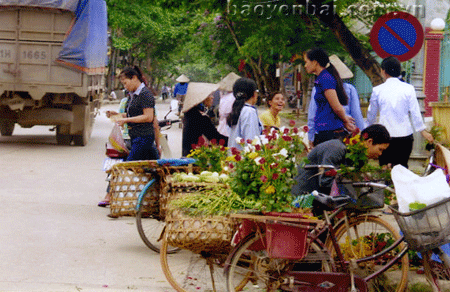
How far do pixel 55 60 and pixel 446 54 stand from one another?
779 cm

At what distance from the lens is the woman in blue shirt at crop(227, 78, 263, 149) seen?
8117 millimetres

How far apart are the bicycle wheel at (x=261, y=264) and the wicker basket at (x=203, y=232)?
240 mm

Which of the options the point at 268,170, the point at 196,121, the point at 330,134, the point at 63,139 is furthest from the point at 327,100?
the point at 63,139

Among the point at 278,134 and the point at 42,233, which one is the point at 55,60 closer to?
the point at 42,233

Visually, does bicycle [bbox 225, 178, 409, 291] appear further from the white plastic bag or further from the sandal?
the sandal

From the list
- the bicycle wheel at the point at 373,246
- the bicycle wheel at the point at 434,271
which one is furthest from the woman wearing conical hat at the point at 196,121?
the bicycle wheel at the point at 434,271

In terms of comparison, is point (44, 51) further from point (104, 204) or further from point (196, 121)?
point (196, 121)

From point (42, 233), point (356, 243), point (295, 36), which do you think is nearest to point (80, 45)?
point (295, 36)

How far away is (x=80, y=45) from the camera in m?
16.9

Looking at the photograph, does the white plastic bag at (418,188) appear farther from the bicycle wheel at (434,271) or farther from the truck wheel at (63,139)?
the truck wheel at (63,139)

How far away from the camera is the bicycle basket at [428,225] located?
15.5 ft

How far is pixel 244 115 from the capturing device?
26.7 feet

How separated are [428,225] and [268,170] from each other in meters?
1.13

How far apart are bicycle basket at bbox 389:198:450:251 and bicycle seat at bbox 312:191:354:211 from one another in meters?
0.73
